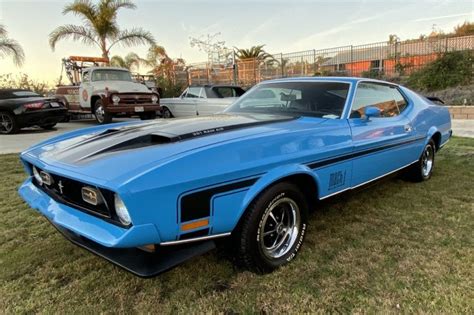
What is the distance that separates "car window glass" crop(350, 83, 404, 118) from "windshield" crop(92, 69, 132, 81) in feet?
31.4

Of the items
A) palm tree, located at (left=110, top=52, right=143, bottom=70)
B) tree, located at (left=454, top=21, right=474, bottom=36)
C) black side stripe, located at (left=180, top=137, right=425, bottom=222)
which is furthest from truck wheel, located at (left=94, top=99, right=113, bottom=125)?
tree, located at (left=454, top=21, right=474, bottom=36)

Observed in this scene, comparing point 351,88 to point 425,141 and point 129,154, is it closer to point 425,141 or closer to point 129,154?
point 425,141

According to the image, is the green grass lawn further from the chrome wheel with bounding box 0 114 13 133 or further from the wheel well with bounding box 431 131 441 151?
the chrome wheel with bounding box 0 114 13 133

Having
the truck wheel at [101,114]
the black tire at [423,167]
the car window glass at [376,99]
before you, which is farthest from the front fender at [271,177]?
the truck wheel at [101,114]

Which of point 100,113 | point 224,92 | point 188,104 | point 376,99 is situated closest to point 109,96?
point 100,113

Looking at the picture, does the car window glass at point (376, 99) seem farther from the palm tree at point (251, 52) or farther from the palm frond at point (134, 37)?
the palm tree at point (251, 52)

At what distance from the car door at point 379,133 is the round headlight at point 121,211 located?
1.94 meters

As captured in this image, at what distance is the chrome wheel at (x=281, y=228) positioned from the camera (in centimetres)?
246

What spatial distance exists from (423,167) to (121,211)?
3990 mm

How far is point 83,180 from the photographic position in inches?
75.1

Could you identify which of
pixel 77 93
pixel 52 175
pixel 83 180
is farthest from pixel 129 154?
pixel 77 93

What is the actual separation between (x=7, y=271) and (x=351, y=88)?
318cm

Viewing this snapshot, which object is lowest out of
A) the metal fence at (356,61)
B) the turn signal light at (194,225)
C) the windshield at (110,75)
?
the turn signal light at (194,225)

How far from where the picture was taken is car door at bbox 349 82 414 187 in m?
3.05
